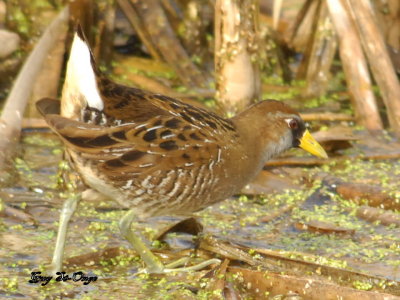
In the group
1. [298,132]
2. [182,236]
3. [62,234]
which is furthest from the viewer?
[298,132]

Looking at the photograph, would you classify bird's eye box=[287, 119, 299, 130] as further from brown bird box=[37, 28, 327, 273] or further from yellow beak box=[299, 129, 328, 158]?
brown bird box=[37, 28, 327, 273]

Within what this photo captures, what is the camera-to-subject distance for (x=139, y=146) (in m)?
4.27

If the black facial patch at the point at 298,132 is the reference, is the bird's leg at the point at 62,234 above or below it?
below

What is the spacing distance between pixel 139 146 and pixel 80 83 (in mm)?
391

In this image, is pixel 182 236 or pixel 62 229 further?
pixel 182 236

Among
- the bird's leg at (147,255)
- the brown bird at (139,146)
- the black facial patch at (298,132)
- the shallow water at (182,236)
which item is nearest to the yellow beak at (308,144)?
the black facial patch at (298,132)

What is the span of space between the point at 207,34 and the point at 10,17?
5.87ft

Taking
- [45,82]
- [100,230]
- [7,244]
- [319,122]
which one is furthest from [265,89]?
[7,244]

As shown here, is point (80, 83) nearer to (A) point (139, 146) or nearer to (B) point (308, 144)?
(A) point (139, 146)

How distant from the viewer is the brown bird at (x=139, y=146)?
13.8 ft

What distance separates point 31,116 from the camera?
6.47m

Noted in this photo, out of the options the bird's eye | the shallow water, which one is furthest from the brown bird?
the bird's eye

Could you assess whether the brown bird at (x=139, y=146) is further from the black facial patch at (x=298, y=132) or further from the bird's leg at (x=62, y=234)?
the black facial patch at (x=298, y=132)


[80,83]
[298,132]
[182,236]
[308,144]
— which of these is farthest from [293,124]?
[80,83]
